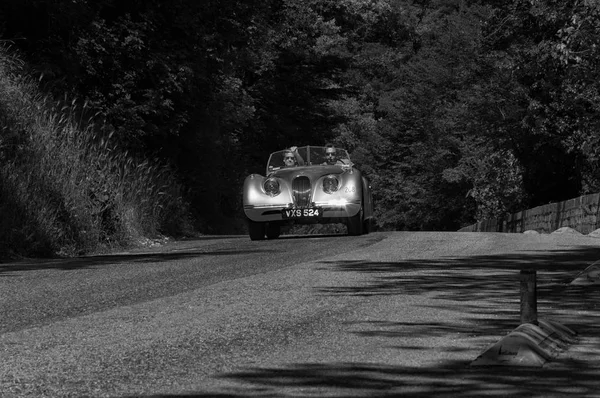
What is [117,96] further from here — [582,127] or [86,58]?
[582,127]

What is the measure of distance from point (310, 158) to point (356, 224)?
2.28 meters

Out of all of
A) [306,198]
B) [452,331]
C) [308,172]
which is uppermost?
[308,172]

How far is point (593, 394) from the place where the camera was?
5094mm

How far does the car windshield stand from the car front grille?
1.23 meters

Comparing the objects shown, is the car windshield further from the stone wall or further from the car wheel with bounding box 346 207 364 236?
the stone wall

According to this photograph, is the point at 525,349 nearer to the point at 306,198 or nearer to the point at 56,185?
the point at 56,185

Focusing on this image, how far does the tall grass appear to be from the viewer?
17250mm

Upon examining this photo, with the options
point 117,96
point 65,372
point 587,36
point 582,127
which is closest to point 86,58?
point 117,96

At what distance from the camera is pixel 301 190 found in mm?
22422

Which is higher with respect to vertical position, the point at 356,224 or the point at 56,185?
the point at 56,185

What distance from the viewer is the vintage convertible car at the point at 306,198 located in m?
22.2

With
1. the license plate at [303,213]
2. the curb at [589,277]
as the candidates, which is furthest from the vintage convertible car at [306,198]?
the curb at [589,277]

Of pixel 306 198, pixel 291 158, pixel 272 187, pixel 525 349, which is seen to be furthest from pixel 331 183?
pixel 525 349

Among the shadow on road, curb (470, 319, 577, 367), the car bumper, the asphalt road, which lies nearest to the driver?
the car bumper
